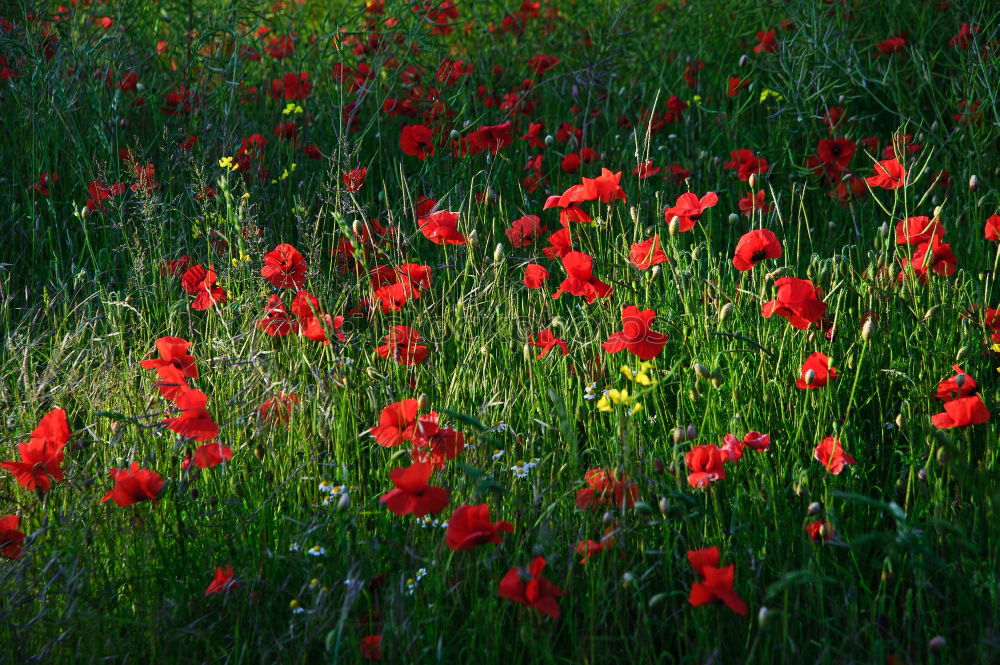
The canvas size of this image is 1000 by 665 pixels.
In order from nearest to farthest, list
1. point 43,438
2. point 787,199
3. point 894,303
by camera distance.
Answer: point 43,438
point 894,303
point 787,199

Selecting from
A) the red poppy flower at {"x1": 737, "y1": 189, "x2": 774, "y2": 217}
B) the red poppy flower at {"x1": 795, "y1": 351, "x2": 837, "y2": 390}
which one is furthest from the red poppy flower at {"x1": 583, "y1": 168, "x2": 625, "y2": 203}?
the red poppy flower at {"x1": 795, "y1": 351, "x2": 837, "y2": 390}

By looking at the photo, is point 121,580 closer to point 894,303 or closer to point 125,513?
point 125,513

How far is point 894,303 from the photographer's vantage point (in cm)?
202

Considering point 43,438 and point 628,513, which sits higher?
point 43,438

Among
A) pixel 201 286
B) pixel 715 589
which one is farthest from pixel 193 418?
pixel 715 589

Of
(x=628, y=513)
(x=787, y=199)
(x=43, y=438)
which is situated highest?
(x=43, y=438)

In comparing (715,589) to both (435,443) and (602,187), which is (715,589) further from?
(602,187)

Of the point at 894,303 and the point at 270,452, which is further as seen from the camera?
the point at 894,303

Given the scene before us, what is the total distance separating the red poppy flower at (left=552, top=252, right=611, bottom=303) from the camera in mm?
1889

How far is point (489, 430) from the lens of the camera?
1608 millimetres

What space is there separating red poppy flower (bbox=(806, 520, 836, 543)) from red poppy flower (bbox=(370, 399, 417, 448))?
24.4 inches

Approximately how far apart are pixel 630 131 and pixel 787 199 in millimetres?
677

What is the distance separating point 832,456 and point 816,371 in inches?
7.9

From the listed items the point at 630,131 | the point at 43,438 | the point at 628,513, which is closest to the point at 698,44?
the point at 630,131
